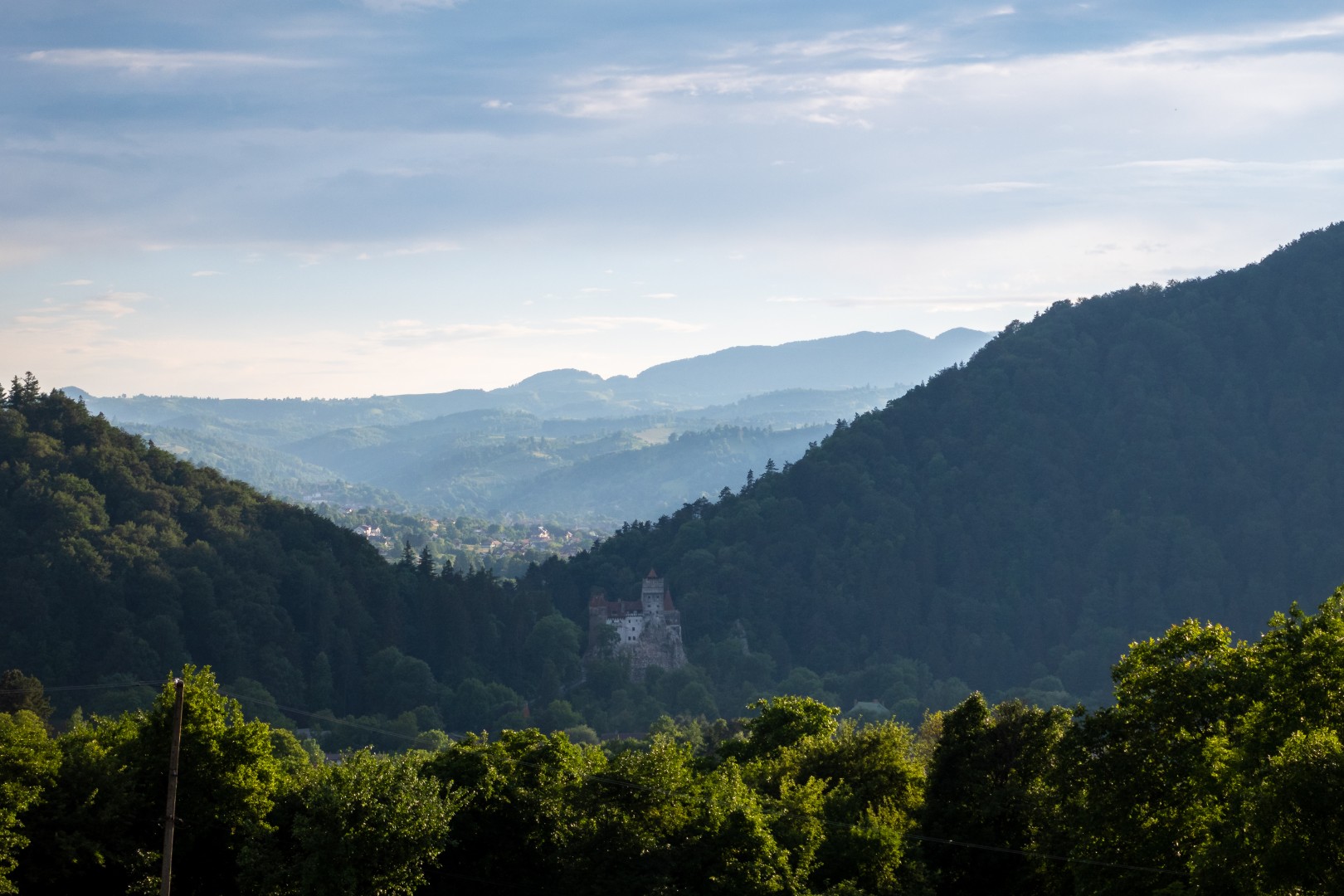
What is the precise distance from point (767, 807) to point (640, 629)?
107 meters

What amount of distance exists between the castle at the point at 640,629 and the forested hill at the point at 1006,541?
4367 millimetres

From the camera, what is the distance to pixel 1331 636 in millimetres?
28297

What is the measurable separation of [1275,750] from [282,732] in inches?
2248

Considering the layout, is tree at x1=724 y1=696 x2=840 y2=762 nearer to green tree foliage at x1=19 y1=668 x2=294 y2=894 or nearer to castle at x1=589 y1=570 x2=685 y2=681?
green tree foliage at x1=19 y1=668 x2=294 y2=894

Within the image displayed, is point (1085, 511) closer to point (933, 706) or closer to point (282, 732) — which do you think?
point (933, 706)

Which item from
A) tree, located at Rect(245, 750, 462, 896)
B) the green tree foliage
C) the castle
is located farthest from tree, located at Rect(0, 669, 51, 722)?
the castle

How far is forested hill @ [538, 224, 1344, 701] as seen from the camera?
16175cm

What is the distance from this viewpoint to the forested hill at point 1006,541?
162 meters

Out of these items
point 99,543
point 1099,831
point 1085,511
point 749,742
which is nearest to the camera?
point 1099,831

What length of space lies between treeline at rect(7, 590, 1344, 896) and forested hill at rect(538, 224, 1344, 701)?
109 m

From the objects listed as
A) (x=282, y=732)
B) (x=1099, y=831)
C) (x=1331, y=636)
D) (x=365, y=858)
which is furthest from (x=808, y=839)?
(x=282, y=732)

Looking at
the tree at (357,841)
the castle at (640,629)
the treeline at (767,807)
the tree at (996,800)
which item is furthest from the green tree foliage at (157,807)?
the castle at (640,629)

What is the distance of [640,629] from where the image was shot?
5714 inches

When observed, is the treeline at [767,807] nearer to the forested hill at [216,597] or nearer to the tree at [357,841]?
the tree at [357,841]
